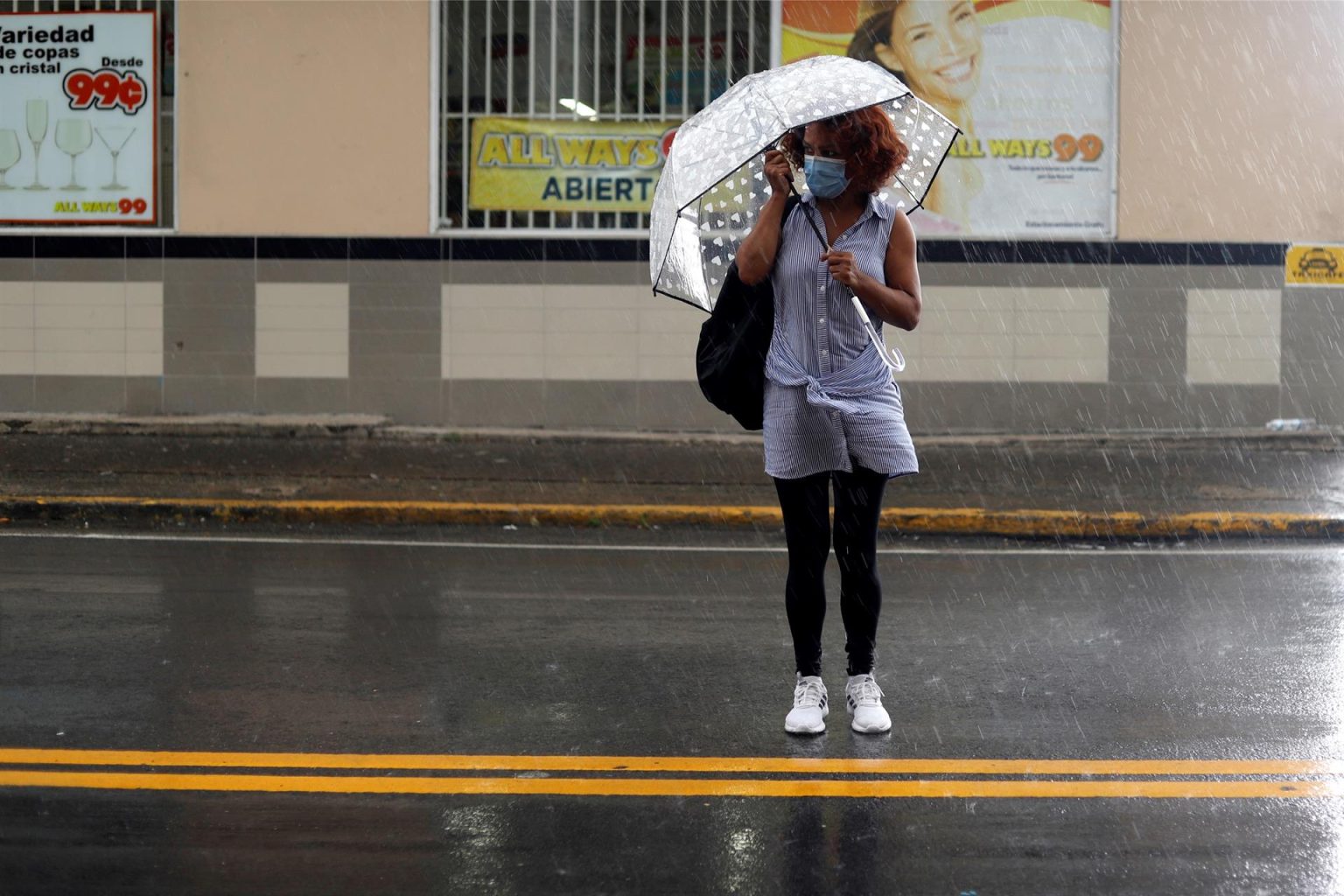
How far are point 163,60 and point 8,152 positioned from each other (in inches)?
63.8

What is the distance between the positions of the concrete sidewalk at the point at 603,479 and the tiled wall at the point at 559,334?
1.39 ft

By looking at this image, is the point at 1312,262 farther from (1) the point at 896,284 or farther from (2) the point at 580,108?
(1) the point at 896,284

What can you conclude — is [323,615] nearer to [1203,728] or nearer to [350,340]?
[1203,728]

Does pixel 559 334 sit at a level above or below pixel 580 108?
below

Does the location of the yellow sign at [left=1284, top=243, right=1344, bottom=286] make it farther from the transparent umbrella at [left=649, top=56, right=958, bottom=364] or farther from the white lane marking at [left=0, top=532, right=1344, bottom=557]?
the transparent umbrella at [left=649, top=56, right=958, bottom=364]

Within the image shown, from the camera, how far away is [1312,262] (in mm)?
13195

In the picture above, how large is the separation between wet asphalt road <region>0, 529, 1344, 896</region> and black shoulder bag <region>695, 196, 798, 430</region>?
1.07 meters

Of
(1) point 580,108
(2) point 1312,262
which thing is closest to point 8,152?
(1) point 580,108

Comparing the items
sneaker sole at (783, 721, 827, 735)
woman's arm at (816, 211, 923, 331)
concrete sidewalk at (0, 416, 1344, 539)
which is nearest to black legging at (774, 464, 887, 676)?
sneaker sole at (783, 721, 827, 735)

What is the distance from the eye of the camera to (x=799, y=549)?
4789 mm

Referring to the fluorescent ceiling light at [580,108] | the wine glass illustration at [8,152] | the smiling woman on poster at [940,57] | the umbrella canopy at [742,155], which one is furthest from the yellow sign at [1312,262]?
the wine glass illustration at [8,152]

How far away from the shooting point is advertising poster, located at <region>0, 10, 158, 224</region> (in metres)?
13.6

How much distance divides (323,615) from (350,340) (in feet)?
23.5

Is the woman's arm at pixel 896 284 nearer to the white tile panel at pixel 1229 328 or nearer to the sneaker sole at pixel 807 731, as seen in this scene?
the sneaker sole at pixel 807 731
